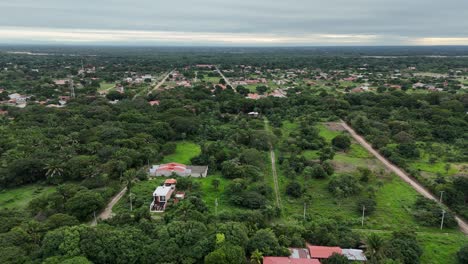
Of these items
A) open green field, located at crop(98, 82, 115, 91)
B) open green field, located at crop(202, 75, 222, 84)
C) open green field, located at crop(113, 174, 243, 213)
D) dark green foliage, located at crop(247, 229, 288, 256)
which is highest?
open green field, located at crop(202, 75, 222, 84)

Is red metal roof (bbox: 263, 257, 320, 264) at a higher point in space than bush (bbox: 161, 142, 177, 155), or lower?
lower

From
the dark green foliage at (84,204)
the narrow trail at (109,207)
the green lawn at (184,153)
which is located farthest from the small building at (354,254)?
the green lawn at (184,153)

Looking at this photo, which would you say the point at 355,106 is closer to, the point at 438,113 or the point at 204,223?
the point at 438,113

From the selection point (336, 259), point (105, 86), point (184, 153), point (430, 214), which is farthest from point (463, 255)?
point (105, 86)

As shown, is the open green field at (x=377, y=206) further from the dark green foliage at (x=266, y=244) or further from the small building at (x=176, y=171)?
the small building at (x=176, y=171)

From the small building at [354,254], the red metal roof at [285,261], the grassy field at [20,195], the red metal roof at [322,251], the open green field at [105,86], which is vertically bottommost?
the grassy field at [20,195]

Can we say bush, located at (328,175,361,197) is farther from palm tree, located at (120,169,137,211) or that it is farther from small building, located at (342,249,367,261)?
palm tree, located at (120,169,137,211)

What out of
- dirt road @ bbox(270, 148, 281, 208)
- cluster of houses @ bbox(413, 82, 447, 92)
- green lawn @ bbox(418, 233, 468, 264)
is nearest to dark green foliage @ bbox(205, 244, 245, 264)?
dirt road @ bbox(270, 148, 281, 208)

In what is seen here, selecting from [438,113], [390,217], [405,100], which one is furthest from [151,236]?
[405,100]
